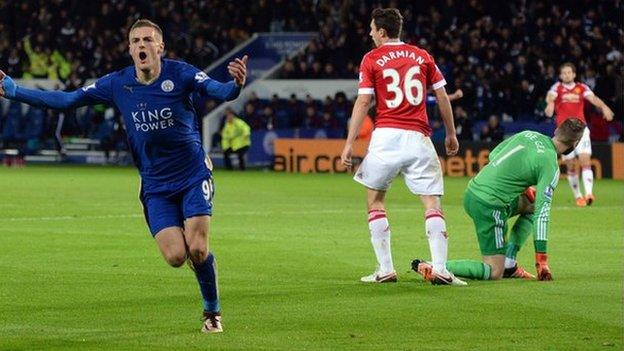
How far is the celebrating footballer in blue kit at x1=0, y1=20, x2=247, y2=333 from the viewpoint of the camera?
32.1 ft

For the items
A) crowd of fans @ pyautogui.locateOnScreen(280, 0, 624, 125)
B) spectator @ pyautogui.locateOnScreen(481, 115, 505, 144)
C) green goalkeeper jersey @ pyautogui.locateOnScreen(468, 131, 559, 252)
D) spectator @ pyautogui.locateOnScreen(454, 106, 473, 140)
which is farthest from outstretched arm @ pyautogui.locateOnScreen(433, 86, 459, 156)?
spectator @ pyautogui.locateOnScreen(454, 106, 473, 140)

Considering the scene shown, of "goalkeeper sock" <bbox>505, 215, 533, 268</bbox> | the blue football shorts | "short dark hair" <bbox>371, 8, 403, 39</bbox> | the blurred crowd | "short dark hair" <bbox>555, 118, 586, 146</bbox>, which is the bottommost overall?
"goalkeeper sock" <bbox>505, 215, 533, 268</bbox>

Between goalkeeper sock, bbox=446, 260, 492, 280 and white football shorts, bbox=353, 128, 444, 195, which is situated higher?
white football shorts, bbox=353, 128, 444, 195

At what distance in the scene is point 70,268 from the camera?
44.5ft

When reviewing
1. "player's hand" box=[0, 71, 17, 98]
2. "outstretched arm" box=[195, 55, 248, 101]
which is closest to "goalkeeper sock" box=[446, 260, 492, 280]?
"outstretched arm" box=[195, 55, 248, 101]

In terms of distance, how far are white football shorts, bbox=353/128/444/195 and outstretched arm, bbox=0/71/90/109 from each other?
3.03 metres

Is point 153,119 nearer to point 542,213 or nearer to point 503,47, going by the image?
point 542,213

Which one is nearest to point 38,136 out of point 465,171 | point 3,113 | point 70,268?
point 3,113

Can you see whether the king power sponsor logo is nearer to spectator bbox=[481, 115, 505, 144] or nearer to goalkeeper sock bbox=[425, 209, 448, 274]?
A: goalkeeper sock bbox=[425, 209, 448, 274]

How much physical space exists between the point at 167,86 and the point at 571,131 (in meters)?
4.14

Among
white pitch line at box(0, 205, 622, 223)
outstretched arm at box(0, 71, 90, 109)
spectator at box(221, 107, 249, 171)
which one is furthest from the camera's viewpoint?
spectator at box(221, 107, 249, 171)

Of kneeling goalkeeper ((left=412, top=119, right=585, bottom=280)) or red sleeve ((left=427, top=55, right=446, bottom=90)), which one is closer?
red sleeve ((left=427, top=55, right=446, bottom=90))

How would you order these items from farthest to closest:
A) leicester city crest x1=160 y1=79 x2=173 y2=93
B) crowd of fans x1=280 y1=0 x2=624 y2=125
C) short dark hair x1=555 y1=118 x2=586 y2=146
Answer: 1. crowd of fans x1=280 y1=0 x2=624 y2=125
2. short dark hair x1=555 y1=118 x2=586 y2=146
3. leicester city crest x1=160 y1=79 x2=173 y2=93

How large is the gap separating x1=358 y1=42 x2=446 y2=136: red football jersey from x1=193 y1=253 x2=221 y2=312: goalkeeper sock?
312 centimetres
